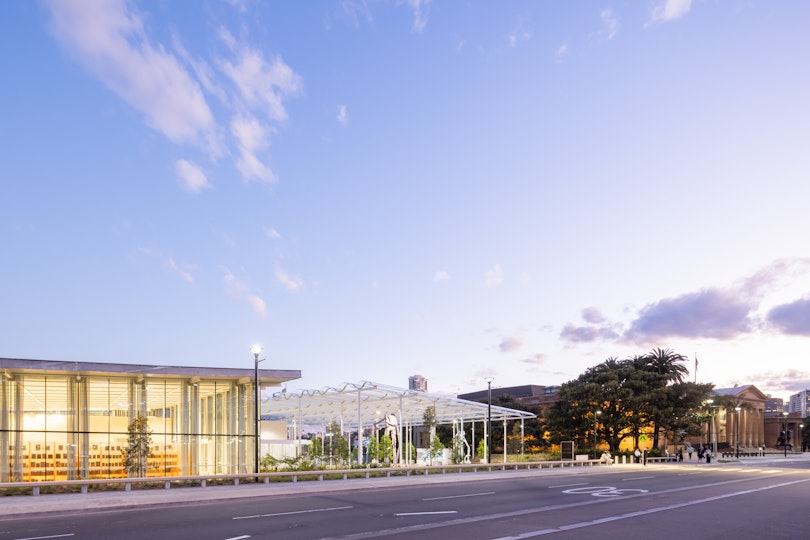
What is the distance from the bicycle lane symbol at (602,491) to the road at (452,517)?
2.9 inches

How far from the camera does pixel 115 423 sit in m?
31.2

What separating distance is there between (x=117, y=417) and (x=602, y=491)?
20718 mm

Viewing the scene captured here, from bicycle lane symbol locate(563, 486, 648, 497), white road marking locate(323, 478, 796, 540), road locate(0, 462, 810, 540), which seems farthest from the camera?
bicycle lane symbol locate(563, 486, 648, 497)

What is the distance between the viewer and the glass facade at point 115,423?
1156 inches

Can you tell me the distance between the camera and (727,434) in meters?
122

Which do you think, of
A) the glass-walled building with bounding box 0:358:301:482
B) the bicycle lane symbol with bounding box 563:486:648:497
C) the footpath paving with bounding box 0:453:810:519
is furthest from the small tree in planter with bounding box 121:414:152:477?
the bicycle lane symbol with bounding box 563:486:648:497

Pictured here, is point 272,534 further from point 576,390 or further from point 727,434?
point 727,434

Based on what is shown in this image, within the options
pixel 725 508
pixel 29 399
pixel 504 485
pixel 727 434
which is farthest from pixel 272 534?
pixel 727 434

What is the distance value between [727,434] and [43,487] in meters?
120

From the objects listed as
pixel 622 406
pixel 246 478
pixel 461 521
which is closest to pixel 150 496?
pixel 246 478

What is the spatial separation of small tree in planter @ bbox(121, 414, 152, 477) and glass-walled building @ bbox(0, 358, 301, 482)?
189 mm

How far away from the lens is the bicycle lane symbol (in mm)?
25441

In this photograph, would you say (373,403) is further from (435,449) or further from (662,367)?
(662,367)

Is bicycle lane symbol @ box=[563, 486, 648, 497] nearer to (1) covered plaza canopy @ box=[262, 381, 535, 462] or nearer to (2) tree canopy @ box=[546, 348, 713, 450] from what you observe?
(1) covered plaza canopy @ box=[262, 381, 535, 462]
